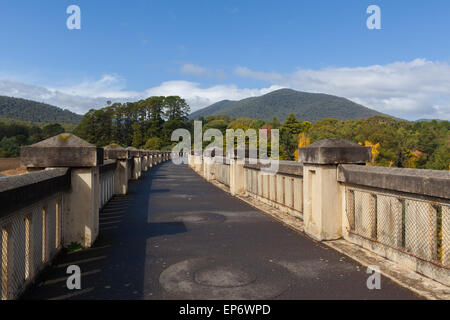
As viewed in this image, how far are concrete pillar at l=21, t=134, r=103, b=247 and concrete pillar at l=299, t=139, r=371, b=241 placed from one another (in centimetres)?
441

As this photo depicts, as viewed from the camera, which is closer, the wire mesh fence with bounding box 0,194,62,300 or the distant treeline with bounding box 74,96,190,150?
the wire mesh fence with bounding box 0,194,62,300

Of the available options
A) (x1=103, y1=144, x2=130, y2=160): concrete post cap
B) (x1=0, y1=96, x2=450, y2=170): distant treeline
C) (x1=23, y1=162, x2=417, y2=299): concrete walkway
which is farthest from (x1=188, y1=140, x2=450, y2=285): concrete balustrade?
(x1=0, y1=96, x2=450, y2=170): distant treeline

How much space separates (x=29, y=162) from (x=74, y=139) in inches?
34.5

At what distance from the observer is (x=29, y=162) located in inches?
245

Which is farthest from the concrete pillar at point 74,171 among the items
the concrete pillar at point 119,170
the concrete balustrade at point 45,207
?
the concrete pillar at point 119,170

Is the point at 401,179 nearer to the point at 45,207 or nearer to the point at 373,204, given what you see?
the point at 373,204

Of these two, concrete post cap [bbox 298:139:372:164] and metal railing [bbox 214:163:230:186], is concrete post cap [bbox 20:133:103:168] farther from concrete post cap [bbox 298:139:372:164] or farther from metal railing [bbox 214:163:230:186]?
metal railing [bbox 214:163:230:186]

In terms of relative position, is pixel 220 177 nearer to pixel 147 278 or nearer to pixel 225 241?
pixel 225 241

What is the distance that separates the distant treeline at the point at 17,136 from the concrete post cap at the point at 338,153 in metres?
75.0

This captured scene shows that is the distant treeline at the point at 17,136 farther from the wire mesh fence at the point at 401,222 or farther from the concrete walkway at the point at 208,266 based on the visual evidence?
the wire mesh fence at the point at 401,222

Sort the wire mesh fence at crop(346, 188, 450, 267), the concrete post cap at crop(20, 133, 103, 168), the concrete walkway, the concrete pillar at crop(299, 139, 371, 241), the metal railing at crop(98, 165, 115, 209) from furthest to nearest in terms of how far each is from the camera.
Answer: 1. the metal railing at crop(98, 165, 115, 209)
2. the concrete pillar at crop(299, 139, 371, 241)
3. the concrete post cap at crop(20, 133, 103, 168)
4. the wire mesh fence at crop(346, 188, 450, 267)
5. the concrete walkway

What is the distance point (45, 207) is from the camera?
17.4 ft

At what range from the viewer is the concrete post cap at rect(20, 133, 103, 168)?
6207 mm
